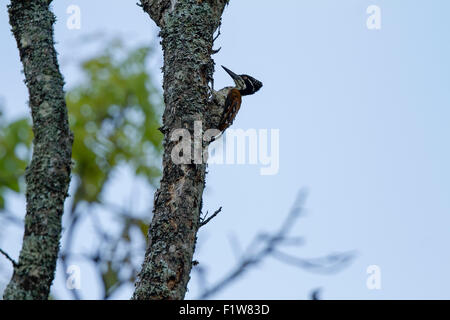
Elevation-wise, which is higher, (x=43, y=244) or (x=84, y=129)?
(x=84, y=129)

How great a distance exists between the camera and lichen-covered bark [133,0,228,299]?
3401mm

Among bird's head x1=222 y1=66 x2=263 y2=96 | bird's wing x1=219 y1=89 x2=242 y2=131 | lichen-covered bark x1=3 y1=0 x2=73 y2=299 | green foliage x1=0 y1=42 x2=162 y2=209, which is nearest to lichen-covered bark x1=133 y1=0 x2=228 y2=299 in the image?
lichen-covered bark x1=3 y1=0 x2=73 y2=299

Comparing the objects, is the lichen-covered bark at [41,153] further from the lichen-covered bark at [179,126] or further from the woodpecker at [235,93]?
the woodpecker at [235,93]

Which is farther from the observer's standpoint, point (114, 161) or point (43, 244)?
point (114, 161)

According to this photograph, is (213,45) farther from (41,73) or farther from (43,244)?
(43,244)

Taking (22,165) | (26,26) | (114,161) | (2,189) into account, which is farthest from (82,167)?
(26,26)

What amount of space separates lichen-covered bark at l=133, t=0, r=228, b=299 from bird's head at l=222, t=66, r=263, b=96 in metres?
2.49

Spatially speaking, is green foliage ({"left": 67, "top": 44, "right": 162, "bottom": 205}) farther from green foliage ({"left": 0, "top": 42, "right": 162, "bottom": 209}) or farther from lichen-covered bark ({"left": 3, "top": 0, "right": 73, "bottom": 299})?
lichen-covered bark ({"left": 3, "top": 0, "right": 73, "bottom": 299})

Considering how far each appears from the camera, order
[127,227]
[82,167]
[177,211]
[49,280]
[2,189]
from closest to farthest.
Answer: [49,280], [177,211], [2,189], [127,227], [82,167]

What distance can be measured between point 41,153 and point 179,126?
94 cm

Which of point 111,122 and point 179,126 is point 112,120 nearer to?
point 111,122

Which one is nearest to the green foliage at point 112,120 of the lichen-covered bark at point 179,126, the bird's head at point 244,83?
the bird's head at point 244,83

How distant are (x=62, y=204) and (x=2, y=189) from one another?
13.2 feet

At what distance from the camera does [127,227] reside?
304 inches
